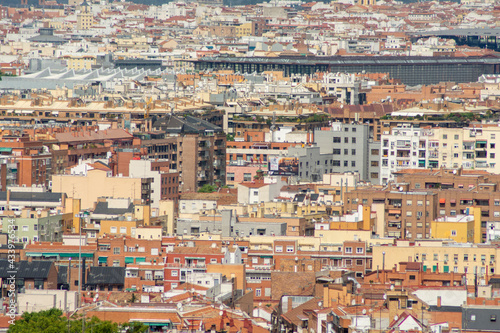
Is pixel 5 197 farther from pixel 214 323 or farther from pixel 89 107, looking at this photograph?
pixel 89 107

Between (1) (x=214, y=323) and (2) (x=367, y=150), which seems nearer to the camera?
(1) (x=214, y=323)

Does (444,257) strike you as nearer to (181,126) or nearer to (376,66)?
(181,126)

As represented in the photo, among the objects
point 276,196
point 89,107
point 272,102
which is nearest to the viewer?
point 276,196

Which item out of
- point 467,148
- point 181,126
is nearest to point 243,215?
point 467,148

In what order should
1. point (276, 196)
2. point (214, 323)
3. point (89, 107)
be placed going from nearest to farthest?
point (214, 323) < point (276, 196) < point (89, 107)

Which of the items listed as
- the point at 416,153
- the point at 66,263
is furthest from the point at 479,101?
the point at 66,263

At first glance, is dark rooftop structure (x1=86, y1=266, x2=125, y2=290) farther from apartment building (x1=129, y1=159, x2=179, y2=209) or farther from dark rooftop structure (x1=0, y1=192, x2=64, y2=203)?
apartment building (x1=129, y1=159, x2=179, y2=209)
